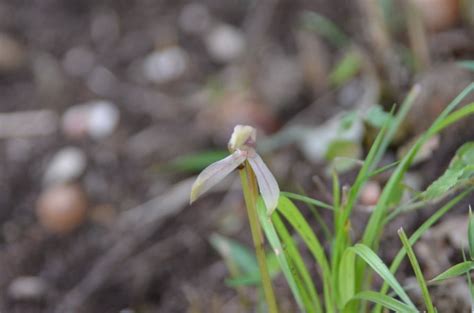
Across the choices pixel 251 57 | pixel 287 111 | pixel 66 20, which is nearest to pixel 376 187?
pixel 287 111

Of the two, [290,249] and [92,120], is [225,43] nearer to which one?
[92,120]

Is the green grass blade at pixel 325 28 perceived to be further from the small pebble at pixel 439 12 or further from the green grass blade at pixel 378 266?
the green grass blade at pixel 378 266

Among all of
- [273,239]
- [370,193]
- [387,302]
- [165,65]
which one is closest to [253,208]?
[273,239]

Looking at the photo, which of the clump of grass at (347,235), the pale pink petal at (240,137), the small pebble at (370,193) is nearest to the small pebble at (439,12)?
the small pebble at (370,193)

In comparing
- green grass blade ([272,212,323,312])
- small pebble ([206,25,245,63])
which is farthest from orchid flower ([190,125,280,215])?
small pebble ([206,25,245,63])

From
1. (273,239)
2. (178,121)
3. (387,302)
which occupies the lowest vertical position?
(387,302)

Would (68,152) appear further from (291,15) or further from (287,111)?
(291,15)

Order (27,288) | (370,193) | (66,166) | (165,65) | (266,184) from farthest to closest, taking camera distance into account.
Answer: (165,65), (66,166), (27,288), (370,193), (266,184)
